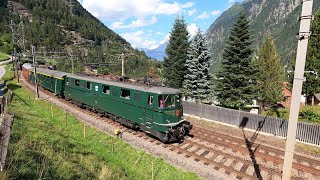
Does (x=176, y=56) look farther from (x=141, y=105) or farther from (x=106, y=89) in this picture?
(x=141, y=105)

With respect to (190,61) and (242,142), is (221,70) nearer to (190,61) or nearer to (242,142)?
(190,61)

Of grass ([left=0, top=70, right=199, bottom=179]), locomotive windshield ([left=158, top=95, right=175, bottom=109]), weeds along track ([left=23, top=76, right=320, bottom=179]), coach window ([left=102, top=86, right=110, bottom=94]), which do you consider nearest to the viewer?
grass ([left=0, top=70, right=199, bottom=179])

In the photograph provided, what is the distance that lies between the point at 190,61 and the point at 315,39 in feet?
60.7

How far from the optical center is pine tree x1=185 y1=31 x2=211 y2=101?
2972cm

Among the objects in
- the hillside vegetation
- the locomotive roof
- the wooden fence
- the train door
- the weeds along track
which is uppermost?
the hillside vegetation

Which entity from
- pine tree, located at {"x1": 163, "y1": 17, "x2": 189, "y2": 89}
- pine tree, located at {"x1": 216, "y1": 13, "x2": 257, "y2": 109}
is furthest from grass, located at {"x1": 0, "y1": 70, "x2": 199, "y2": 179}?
pine tree, located at {"x1": 163, "y1": 17, "x2": 189, "y2": 89}

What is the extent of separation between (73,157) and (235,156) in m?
9.24

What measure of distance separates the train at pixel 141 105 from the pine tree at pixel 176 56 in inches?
511

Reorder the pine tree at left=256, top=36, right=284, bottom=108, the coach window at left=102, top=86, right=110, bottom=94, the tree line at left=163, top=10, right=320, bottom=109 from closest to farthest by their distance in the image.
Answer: the coach window at left=102, top=86, right=110, bottom=94
the tree line at left=163, top=10, right=320, bottom=109
the pine tree at left=256, top=36, right=284, bottom=108

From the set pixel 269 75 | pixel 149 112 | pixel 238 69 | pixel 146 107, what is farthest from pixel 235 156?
pixel 269 75

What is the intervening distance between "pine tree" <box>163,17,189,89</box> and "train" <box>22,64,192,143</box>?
13.0m

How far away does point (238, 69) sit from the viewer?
2797 centimetres

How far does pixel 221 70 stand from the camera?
28.5m

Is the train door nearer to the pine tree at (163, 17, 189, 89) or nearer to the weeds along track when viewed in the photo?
the weeds along track
